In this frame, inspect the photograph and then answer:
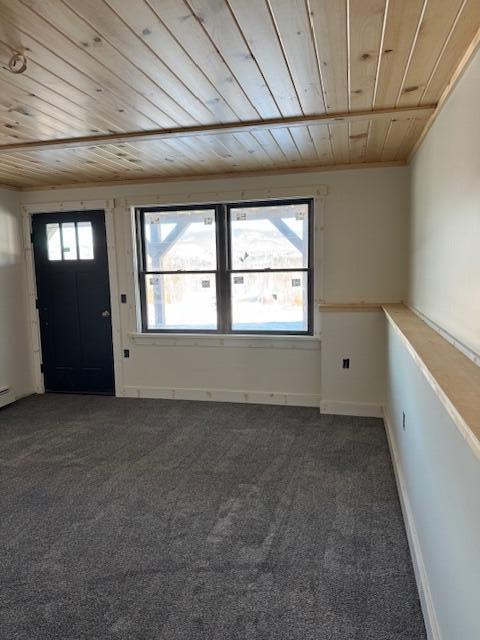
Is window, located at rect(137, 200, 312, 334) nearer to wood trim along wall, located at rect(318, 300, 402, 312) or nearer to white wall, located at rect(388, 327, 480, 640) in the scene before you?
wood trim along wall, located at rect(318, 300, 402, 312)

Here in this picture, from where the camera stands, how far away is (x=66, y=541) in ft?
7.82

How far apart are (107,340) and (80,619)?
3453 millimetres

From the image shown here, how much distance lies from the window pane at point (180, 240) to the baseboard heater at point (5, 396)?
2025 mm

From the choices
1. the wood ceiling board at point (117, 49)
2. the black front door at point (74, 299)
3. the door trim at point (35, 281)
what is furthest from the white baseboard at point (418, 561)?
the black front door at point (74, 299)

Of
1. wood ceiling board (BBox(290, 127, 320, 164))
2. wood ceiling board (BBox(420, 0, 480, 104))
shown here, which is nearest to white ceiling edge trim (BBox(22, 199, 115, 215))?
wood ceiling board (BBox(290, 127, 320, 164))

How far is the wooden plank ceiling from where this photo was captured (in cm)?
160

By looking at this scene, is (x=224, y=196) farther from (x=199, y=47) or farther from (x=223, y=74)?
(x=199, y=47)

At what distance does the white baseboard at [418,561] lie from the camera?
1.65 m

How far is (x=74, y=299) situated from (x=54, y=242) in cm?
69

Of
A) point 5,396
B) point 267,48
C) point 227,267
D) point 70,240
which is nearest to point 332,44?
point 267,48

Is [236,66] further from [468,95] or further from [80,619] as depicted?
[80,619]

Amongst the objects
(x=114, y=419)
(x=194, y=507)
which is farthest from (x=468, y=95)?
(x=114, y=419)

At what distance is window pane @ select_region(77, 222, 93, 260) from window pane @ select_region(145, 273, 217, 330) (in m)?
0.71

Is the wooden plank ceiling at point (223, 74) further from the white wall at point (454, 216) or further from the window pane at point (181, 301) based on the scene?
the window pane at point (181, 301)
